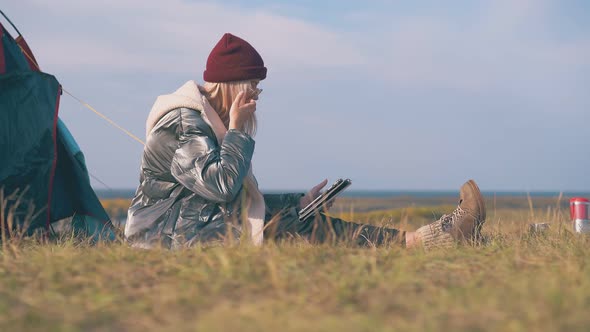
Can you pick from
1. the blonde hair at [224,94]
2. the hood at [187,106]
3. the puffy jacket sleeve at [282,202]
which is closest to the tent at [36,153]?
the hood at [187,106]

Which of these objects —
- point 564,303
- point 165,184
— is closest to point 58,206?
point 165,184

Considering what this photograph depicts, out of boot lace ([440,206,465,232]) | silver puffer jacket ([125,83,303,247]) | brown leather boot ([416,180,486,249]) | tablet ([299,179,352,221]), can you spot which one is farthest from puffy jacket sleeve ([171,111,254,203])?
boot lace ([440,206,465,232])

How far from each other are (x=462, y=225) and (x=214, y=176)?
6.08ft

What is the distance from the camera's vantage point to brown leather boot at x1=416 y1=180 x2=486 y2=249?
14.4 feet

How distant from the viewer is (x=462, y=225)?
4555mm

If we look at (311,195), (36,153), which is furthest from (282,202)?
(36,153)

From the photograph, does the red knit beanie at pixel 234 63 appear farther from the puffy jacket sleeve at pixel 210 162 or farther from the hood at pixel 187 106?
the puffy jacket sleeve at pixel 210 162

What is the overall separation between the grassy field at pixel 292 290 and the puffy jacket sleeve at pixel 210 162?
477 mm

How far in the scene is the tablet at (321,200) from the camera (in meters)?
4.45

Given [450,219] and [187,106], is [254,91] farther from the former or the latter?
[450,219]

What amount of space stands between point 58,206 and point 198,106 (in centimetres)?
203

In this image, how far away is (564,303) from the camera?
2369 millimetres

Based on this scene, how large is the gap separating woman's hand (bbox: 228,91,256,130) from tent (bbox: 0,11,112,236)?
1.86 m

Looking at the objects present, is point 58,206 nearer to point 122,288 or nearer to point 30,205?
point 30,205
